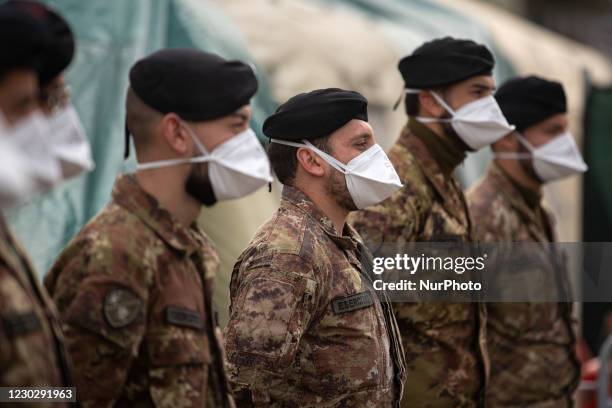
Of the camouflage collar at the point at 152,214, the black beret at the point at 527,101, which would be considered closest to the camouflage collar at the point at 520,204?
the black beret at the point at 527,101

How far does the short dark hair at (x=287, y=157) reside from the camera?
3371 mm

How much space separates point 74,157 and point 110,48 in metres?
2.66

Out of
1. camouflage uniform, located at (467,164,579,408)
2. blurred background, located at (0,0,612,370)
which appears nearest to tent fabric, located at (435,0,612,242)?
blurred background, located at (0,0,612,370)

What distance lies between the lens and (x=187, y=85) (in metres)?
2.92

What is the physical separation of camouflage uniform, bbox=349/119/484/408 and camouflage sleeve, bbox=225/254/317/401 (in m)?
0.90

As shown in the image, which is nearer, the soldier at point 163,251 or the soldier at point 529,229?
the soldier at point 163,251

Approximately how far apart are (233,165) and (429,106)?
155 cm

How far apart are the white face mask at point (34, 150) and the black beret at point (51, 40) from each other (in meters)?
0.21

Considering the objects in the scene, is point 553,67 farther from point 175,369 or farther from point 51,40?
point 51,40

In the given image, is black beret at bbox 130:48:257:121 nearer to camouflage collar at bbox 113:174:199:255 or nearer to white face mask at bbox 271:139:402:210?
camouflage collar at bbox 113:174:199:255

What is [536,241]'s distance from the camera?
4.94 meters

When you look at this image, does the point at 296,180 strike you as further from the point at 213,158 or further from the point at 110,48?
the point at 110,48

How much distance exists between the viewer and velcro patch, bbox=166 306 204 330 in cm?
275

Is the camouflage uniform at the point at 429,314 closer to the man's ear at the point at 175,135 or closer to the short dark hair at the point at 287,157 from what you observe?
the short dark hair at the point at 287,157
